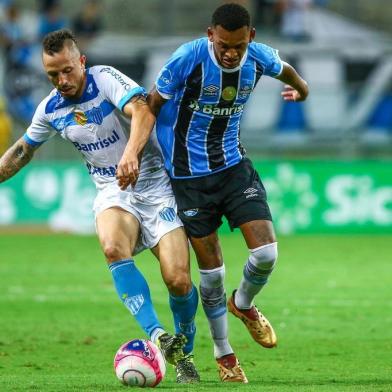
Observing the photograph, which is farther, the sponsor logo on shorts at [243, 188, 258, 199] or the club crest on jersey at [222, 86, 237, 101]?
the sponsor logo on shorts at [243, 188, 258, 199]

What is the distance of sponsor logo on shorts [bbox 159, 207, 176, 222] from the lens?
320 inches

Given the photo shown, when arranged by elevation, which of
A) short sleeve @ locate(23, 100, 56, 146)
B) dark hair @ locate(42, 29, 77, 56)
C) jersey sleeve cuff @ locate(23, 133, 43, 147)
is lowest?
jersey sleeve cuff @ locate(23, 133, 43, 147)

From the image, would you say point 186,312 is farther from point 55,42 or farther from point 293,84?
point 55,42

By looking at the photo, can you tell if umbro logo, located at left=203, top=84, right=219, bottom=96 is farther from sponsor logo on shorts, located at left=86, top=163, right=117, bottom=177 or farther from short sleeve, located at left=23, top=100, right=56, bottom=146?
short sleeve, located at left=23, top=100, right=56, bottom=146

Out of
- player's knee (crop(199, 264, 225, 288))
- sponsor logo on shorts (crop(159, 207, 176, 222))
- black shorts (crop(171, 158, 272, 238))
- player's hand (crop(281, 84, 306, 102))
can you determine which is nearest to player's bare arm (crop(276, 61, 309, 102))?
player's hand (crop(281, 84, 306, 102))

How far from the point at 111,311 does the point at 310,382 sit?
16.7 feet

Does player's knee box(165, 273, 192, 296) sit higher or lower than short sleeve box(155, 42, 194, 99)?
lower

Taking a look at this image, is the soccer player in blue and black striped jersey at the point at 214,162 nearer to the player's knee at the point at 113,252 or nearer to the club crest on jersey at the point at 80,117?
the club crest on jersey at the point at 80,117

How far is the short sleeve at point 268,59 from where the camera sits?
811 cm

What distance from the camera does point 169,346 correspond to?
734 centimetres

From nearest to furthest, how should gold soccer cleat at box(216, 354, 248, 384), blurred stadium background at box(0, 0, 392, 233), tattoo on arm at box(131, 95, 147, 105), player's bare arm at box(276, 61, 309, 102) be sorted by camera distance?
tattoo on arm at box(131, 95, 147, 105), gold soccer cleat at box(216, 354, 248, 384), player's bare arm at box(276, 61, 309, 102), blurred stadium background at box(0, 0, 392, 233)

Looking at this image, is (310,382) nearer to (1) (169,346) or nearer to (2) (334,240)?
(1) (169,346)

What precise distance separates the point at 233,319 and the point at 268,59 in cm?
458

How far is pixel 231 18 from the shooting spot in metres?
7.55
